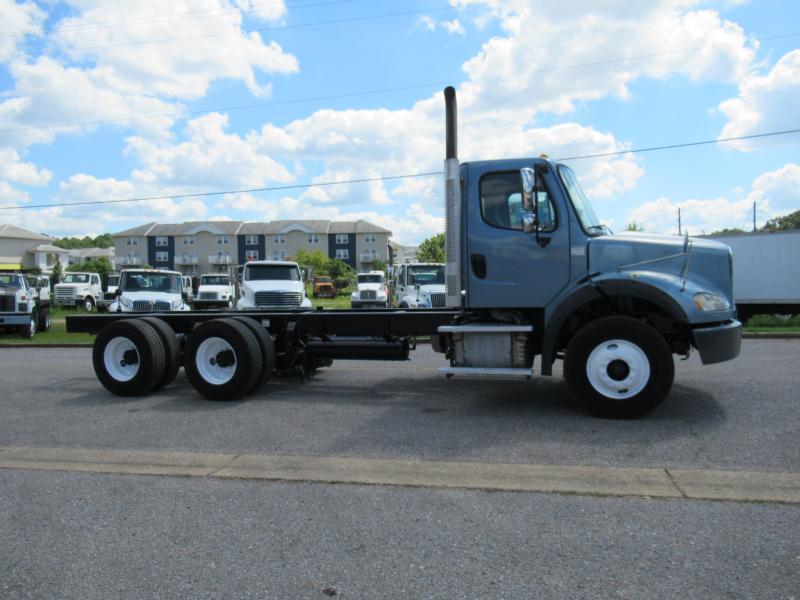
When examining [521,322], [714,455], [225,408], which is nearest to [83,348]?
[225,408]

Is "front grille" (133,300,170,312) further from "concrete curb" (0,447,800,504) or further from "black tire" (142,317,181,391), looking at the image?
"concrete curb" (0,447,800,504)

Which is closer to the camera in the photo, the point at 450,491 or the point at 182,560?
the point at 182,560

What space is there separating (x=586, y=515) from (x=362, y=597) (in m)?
1.71

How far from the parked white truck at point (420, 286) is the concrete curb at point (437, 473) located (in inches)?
537

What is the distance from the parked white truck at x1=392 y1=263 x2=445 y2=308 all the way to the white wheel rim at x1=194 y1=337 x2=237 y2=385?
36.5 feet

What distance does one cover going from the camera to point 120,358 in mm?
8781

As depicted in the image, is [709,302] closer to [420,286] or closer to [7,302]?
[420,286]

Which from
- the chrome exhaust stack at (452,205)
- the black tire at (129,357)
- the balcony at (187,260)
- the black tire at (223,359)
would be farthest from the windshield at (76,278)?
the balcony at (187,260)

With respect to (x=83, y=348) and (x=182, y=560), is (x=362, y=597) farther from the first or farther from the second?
(x=83, y=348)

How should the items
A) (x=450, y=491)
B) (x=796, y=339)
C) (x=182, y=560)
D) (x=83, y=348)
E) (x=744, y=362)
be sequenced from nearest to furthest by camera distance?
(x=182, y=560) → (x=450, y=491) → (x=744, y=362) → (x=796, y=339) → (x=83, y=348)

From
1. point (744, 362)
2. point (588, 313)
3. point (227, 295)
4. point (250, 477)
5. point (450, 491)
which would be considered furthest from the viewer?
point (227, 295)

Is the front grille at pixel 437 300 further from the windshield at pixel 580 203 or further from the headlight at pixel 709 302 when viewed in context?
the headlight at pixel 709 302

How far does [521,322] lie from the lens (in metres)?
7.38

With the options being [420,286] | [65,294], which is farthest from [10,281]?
[65,294]
